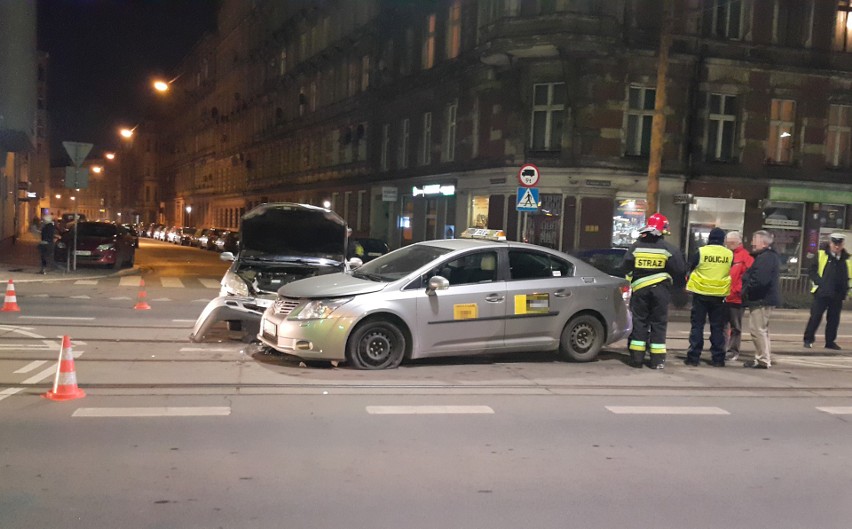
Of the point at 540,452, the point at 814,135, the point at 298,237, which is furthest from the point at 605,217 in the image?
the point at 540,452

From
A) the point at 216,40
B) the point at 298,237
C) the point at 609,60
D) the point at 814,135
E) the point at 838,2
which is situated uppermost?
the point at 216,40

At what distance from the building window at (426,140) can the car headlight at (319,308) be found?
2089cm

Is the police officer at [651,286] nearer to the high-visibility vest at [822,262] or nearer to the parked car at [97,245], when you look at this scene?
the high-visibility vest at [822,262]

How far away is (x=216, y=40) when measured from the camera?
6344 cm

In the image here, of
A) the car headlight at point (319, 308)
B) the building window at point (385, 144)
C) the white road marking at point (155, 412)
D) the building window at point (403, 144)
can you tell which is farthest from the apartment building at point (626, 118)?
the white road marking at point (155, 412)

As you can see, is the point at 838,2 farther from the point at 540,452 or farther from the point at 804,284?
the point at 540,452

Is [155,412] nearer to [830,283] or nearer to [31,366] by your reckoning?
[31,366]

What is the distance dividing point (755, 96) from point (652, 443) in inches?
814

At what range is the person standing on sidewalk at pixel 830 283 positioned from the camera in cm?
1152

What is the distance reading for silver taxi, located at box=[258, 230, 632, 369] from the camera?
7992 mm

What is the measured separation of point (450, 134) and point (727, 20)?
10.1 meters

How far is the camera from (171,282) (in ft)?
65.4

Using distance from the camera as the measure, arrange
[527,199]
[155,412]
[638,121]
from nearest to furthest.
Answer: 1. [155,412]
2. [527,199]
3. [638,121]

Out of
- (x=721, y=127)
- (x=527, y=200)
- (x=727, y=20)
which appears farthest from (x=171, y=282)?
(x=727, y=20)
